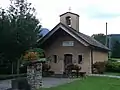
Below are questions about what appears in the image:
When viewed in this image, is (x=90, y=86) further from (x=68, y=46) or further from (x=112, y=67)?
(x=112, y=67)

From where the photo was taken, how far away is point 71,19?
35.0 meters

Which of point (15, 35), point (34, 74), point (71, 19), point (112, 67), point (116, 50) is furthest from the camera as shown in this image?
point (116, 50)

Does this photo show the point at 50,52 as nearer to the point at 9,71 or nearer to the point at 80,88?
the point at 9,71

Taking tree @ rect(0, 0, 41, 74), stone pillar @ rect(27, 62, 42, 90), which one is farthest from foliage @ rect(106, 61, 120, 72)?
stone pillar @ rect(27, 62, 42, 90)

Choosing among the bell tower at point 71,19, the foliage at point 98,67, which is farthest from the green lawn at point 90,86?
the bell tower at point 71,19

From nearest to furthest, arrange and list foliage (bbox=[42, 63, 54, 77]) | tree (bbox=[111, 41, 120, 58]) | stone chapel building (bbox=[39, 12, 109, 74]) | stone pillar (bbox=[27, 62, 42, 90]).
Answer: stone pillar (bbox=[27, 62, 42, 90]) < foliage (bbox=[42, 63, 54, 77]) < stone chapel building (bbox=[39, 12, 109, 74]) < tree (bbox=[111, 41, 120, 58])

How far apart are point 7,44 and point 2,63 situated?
557cm

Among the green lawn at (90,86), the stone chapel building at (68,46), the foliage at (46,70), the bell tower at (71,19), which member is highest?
the bell tower at (71,19)

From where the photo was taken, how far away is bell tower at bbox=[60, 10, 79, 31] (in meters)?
34.8

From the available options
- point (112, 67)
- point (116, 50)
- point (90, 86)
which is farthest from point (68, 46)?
point (116, 50)

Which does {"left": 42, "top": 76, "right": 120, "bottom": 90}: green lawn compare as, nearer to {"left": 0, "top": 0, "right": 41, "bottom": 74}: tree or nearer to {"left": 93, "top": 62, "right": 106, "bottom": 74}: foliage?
{"left": 0, "top": 0, "right": 41, "bottom": 74}: tree

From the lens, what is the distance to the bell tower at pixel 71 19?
34.8 metres

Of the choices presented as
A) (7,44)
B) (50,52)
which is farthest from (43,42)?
(7,44)

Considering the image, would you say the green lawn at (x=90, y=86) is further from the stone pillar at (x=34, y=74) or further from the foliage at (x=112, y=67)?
the foliage at (x=112, y=67)
